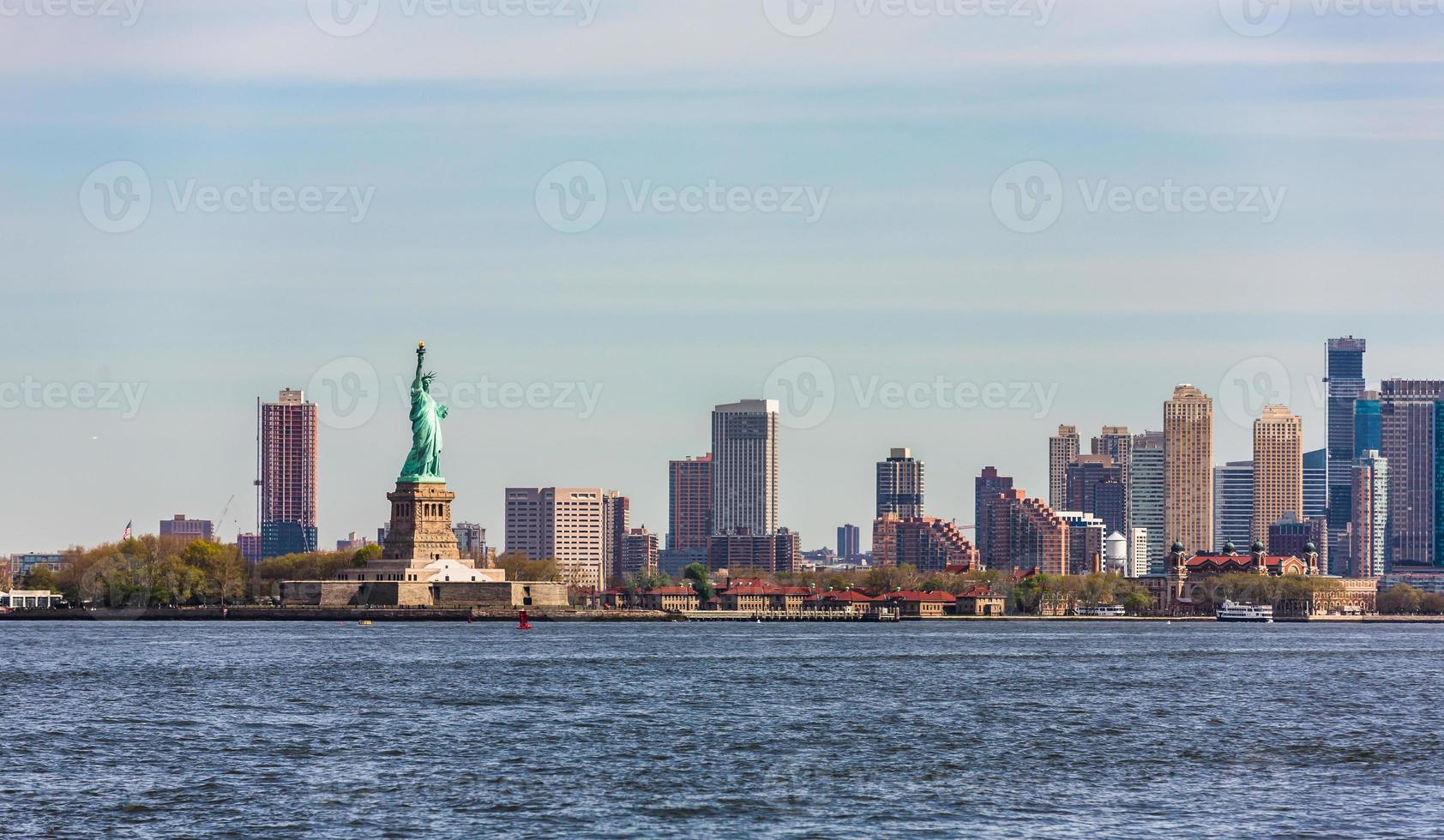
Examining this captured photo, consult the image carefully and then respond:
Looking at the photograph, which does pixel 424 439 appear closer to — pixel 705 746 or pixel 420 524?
pixel 420 524

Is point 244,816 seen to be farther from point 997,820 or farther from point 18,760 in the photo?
point 997,820

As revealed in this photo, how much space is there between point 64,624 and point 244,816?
13231 cm

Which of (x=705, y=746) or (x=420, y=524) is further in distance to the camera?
(x=420, y=524)

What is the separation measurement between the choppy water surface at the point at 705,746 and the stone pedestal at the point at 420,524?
2949 inches

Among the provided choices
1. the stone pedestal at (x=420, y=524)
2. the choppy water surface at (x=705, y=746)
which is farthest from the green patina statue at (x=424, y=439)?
the choppy water surface at (x=705, y=746)

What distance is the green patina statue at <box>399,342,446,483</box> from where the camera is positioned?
186 meters

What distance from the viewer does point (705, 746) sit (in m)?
59.8

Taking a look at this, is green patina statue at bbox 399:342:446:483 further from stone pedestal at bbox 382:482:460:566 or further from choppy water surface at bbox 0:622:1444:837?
choppy water surface at bbox 0:622:1444:837

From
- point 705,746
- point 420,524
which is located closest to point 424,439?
point 420,524

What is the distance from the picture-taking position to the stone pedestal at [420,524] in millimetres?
184750

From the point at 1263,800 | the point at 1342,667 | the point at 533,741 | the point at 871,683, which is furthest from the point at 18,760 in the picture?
the point at 1342,667

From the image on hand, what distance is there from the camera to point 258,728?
207ft

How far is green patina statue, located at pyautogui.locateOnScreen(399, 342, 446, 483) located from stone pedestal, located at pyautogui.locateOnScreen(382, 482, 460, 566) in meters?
0.80

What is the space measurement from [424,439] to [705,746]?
129m
